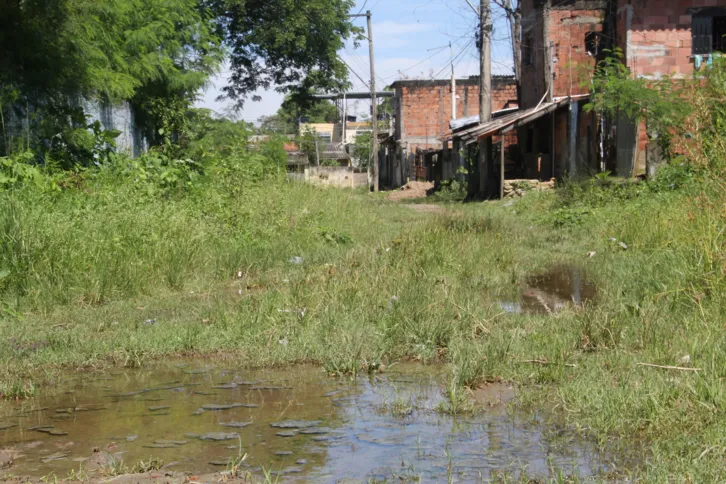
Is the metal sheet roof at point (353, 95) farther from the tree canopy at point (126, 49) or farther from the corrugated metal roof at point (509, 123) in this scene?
the corrugated metal roof at point (509, 123)

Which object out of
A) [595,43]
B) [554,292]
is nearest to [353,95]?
[595,43]

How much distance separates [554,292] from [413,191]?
22890 mm

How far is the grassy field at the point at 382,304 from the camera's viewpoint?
4.17 metres

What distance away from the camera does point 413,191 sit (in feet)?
100

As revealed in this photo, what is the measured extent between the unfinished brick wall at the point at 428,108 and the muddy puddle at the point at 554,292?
2893 centimetres

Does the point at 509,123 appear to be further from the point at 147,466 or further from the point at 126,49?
the point at 147,466

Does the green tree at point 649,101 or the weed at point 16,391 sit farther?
the green tree at point 649,101

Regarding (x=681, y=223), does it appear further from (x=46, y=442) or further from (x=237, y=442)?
(x=46, y=442)

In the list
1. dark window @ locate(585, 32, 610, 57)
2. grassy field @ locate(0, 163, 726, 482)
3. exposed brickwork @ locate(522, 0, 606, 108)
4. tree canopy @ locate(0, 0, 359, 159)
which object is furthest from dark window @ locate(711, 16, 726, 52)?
tree canopy @ locate(0, 0, 359, 159)

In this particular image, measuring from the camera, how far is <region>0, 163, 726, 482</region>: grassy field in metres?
4.17

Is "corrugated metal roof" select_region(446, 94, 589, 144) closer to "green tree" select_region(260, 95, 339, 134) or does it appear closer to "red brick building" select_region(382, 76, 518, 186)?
"red brick building" select_region(382, 76, 518, 186)

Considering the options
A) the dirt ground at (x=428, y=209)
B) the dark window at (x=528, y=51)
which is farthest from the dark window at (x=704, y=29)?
the dirt ground at (x=428, y=209)

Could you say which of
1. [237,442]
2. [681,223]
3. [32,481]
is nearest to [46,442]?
[32,481]

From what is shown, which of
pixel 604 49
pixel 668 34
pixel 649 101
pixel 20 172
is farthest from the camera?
pixel 668 34
